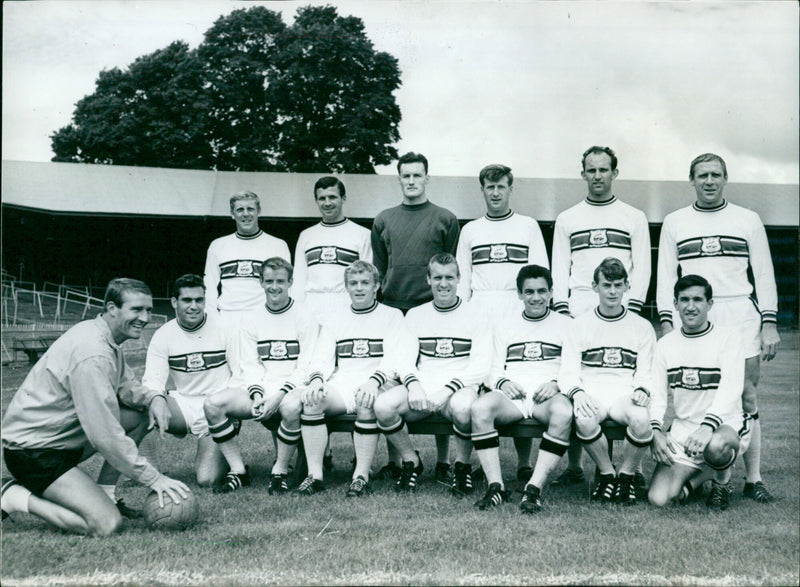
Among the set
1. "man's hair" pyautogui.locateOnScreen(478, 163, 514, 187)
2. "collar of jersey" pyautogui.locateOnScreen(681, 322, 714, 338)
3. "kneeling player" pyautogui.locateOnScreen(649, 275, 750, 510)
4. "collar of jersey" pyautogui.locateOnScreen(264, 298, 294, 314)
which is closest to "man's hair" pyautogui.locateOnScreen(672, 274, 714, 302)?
"kneeling player" pyautogui.locateOnScreen(649, 275, 750, 510)

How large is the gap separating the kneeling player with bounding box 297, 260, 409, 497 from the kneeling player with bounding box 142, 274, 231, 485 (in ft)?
2.58

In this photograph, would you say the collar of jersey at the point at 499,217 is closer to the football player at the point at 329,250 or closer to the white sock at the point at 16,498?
the football player at the point at 329,250

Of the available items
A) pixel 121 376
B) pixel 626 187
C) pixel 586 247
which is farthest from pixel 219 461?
pixel 626 187

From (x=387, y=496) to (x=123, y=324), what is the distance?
6.47 feet

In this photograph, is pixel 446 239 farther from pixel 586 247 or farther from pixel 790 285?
pixel 790 285

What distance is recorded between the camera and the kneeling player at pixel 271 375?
5344 mm

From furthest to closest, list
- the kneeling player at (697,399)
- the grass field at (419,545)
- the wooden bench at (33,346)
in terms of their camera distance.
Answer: the wooden bench at (33,346) → the kneeling player at (697,399) → the grass field at (419,545)

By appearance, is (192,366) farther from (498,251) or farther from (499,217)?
(499,217)

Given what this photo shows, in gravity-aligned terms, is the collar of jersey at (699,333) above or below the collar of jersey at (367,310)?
below

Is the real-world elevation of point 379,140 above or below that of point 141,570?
above

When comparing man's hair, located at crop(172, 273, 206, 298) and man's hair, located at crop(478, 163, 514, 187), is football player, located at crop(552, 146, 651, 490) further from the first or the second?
man's hair, located at crop(172, 273, 206, 298)

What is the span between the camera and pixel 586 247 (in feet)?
18.6

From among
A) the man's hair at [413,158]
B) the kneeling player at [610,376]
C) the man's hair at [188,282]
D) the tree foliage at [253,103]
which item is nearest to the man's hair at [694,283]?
the kneeling player at [610,376]

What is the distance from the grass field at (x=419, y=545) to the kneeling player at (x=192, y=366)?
387 mm
